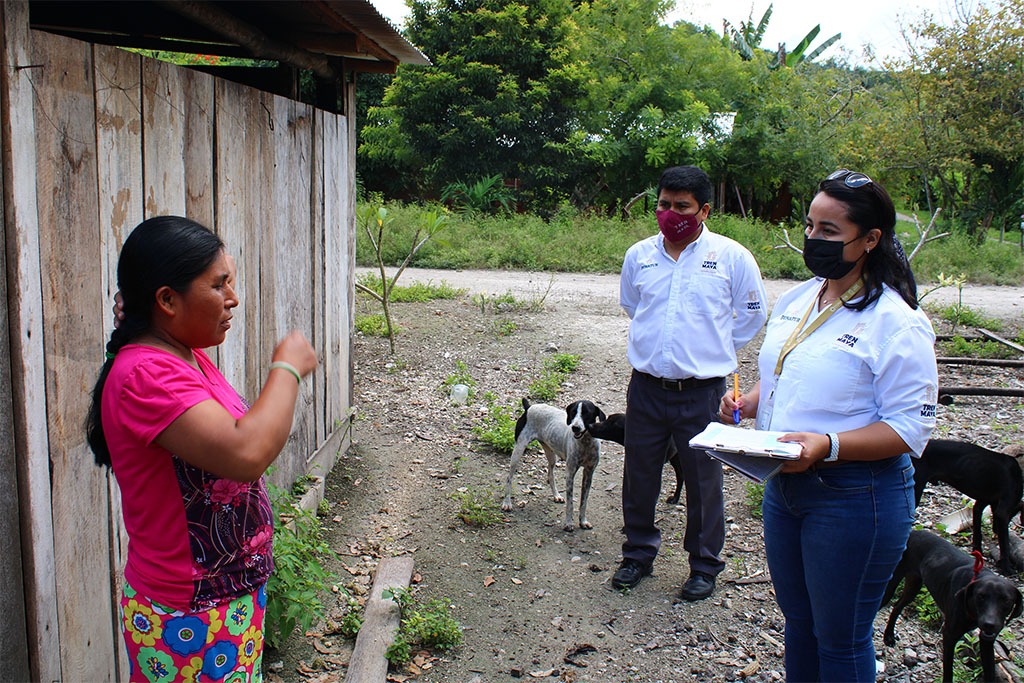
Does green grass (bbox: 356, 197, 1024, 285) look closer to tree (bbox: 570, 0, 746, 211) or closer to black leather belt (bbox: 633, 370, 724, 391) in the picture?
tree (bbox: 570, 0, 746, 211)

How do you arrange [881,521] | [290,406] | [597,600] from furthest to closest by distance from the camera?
1. [597,600]
2. [881,521]
3. [290,406]

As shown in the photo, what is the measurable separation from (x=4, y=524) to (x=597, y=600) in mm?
3045

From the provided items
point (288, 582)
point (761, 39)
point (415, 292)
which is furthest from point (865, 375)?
point (761, 39)

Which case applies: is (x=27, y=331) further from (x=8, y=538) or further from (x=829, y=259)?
(x=829, y=259)

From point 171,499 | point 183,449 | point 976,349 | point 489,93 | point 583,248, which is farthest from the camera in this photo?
point 489,93

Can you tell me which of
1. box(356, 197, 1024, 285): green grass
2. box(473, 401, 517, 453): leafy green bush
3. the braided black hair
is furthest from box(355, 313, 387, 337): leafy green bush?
the braided black hair

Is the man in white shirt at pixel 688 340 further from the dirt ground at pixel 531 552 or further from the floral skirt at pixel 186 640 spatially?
the floral skirt at pixel 186 640

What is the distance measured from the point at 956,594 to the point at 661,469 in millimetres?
1544

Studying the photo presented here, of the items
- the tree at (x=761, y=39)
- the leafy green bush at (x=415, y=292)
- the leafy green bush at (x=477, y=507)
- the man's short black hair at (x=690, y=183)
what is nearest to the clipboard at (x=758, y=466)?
the man's short black hair at (x=690, y=183)

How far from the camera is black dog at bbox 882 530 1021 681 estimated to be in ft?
11.5

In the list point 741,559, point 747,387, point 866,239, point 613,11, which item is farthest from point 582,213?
point 866,239

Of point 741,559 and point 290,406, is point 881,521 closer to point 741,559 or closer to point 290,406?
point 290,406

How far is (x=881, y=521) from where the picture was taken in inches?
105

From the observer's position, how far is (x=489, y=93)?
24.5 metres
